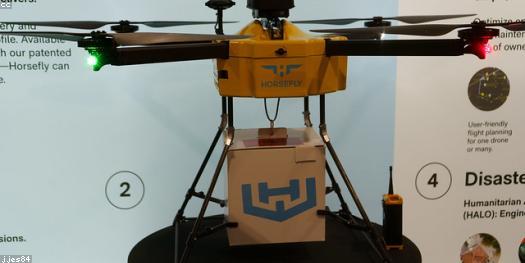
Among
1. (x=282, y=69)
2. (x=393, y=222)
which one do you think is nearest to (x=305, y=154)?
(x=282, y=69)

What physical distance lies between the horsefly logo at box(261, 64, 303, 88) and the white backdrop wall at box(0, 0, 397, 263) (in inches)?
25.6

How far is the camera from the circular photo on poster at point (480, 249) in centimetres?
212

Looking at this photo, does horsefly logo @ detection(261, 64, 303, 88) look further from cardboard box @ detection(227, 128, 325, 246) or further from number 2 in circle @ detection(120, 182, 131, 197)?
number 2 in circle @ detection(120, 182, 131, 197)

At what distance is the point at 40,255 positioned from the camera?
2.02m

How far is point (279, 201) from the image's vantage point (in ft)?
4.61

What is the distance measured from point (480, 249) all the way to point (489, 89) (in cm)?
59

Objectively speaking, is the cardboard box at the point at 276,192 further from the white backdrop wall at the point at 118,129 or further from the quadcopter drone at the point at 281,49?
the white backdrop wall at the point at 118,129

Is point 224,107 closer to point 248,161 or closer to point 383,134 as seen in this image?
point 248,161

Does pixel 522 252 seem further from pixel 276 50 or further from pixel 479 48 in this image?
pixel 276 50

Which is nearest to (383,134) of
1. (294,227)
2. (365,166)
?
(365,166)

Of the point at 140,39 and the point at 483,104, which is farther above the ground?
the point at 140,39

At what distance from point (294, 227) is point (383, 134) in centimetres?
71

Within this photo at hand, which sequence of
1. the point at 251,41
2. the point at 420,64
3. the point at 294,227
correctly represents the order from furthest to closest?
the point at 420,64 → the point at 294,227 → the point at 251,41

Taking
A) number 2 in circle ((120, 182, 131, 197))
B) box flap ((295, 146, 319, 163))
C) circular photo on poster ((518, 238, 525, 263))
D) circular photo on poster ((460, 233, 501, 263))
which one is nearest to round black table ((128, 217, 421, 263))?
box flap ((295, 146, 319, 163))
